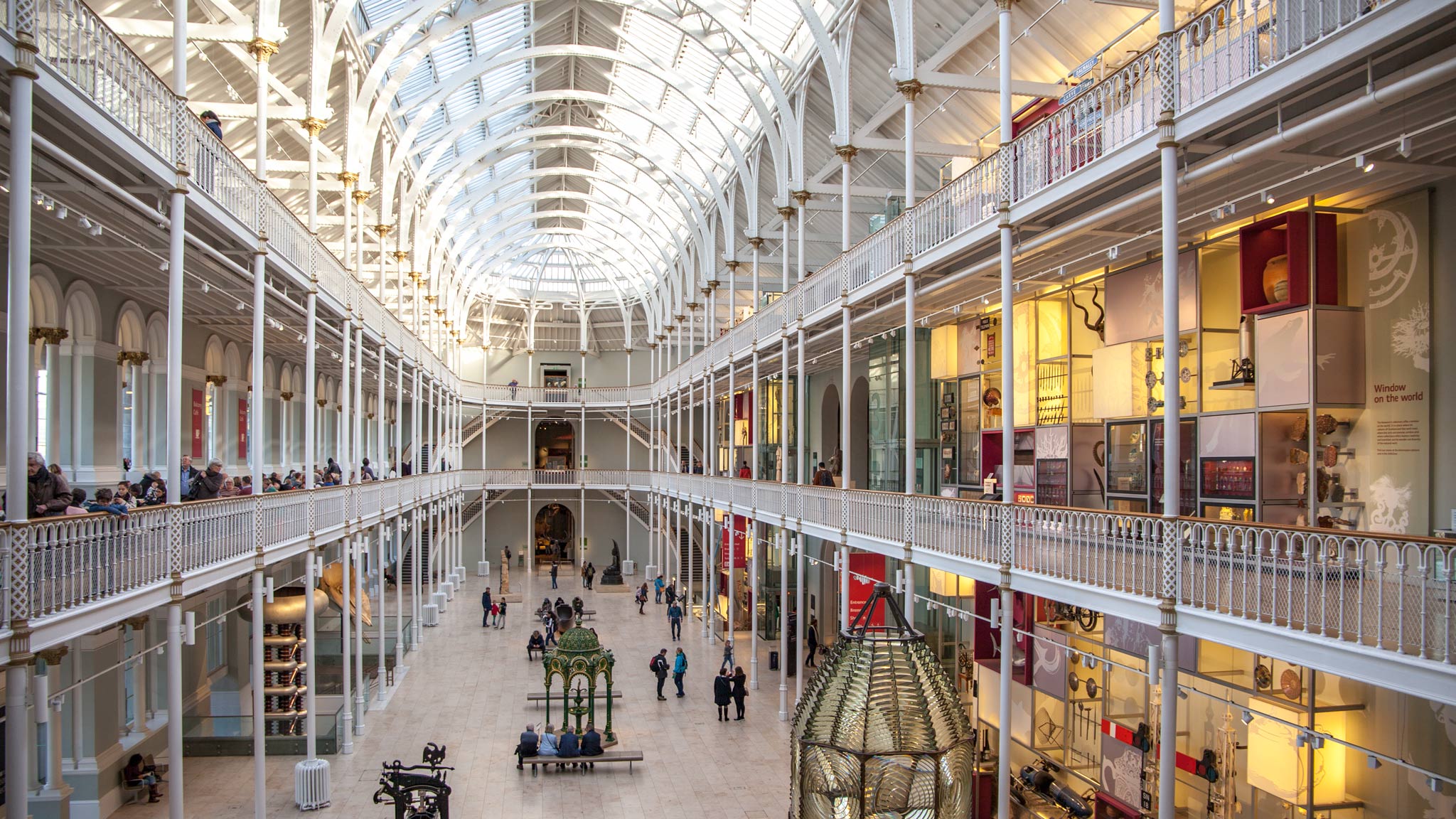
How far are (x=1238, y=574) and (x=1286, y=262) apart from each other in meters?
4.08

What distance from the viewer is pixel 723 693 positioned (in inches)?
817

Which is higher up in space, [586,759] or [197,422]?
[197,422]

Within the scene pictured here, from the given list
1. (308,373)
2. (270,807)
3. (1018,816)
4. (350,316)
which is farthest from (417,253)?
(1018,816)

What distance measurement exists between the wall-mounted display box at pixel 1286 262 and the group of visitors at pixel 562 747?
497 inches

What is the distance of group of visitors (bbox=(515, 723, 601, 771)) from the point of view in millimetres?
17391

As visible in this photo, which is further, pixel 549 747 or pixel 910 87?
pixel 549 747

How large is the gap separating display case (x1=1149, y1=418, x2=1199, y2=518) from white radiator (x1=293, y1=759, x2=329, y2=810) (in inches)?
505

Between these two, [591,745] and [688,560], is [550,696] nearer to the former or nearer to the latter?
[591,745]

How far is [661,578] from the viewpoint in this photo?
43312 millimetres

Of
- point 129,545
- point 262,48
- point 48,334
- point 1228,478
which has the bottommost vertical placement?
point 129,545

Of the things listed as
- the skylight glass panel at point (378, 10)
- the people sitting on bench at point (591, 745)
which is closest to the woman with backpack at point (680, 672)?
the people sitting on bench at point (591, 745)

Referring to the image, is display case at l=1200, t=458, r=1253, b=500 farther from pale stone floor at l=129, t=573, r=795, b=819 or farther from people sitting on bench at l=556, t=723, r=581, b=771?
people sitting on bench at l=556, t=723, r=581, b=771

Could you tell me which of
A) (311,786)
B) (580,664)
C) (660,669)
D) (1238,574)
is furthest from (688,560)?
(1238,574)

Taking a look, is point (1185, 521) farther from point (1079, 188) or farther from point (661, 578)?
→ point (661, 578)
